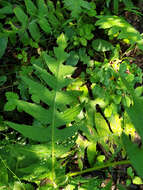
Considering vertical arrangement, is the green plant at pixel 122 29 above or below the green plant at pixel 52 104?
above

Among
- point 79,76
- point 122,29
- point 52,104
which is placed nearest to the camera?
point 52,104

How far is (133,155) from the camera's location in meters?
0.89

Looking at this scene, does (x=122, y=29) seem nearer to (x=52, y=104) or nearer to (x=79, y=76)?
(x=79, y=76)

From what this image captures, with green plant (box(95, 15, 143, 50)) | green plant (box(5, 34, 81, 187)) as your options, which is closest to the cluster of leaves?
green plant (box(95, 15, 143, 50))

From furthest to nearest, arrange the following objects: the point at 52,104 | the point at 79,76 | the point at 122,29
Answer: the point at 79,76
the point at 122,29
the point at 52,104

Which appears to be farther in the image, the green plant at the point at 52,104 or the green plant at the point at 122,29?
the green plant at the point at 122,29

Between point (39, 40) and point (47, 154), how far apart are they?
126 cm

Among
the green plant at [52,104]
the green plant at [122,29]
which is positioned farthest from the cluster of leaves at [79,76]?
the green plant at [52,104]

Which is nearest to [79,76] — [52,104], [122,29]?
[122,29]

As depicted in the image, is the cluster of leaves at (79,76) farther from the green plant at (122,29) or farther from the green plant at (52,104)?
Result: the green plant at (52,104)

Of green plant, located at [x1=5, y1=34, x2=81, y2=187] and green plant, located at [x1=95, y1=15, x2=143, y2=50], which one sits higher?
green plant, located at [x1=95, y1=15, x2=143, y2=50]

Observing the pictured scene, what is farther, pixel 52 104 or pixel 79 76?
pixel 79 76

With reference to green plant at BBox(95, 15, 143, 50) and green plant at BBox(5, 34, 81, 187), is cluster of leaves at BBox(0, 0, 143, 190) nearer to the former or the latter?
green plant at BBox(95, 15, 143, 50)

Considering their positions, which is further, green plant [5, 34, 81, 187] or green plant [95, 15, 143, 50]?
green plant [95, 15, 143, 50]
